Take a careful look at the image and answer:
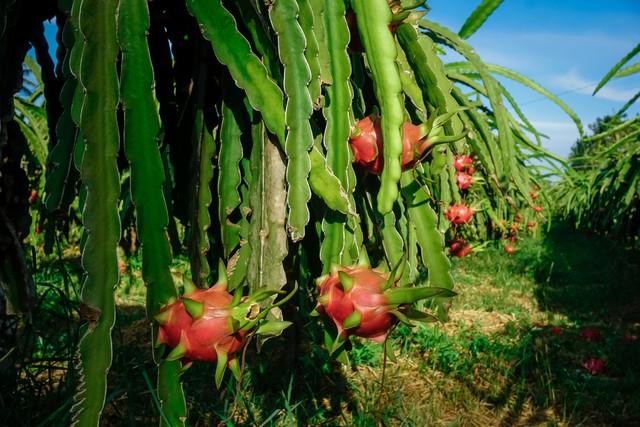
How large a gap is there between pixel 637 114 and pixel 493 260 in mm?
2628

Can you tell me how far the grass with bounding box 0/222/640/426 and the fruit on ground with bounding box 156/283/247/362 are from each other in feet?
1.19

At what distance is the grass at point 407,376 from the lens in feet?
4.58

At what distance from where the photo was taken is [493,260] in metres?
5.13

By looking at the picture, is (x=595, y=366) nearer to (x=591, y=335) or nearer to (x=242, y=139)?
(x=591, y=335)

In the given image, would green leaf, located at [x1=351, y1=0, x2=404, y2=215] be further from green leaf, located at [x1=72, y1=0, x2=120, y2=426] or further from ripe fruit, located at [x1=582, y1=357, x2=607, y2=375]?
ripe fruit, located at [x1=582, y1=357, x2=607, y2=375]

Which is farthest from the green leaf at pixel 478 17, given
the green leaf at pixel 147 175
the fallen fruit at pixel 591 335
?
the fallen fruit at pixel 591 335

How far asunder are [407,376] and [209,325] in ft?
5.37

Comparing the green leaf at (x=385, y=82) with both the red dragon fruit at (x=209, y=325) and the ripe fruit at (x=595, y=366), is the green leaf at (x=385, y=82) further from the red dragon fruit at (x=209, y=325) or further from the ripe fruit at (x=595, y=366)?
the ripe fruit at (x=595, y=366)

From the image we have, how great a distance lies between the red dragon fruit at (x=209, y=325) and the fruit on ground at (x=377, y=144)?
0.30m

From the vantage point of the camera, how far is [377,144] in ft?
2.75

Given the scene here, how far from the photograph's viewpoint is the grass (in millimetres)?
1397

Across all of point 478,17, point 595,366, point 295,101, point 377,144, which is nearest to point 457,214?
point 595,366

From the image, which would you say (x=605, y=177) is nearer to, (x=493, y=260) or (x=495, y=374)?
(x=493, y=260)

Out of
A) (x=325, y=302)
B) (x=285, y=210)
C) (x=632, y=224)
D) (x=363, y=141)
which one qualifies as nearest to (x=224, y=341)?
(x=325, y=302)
